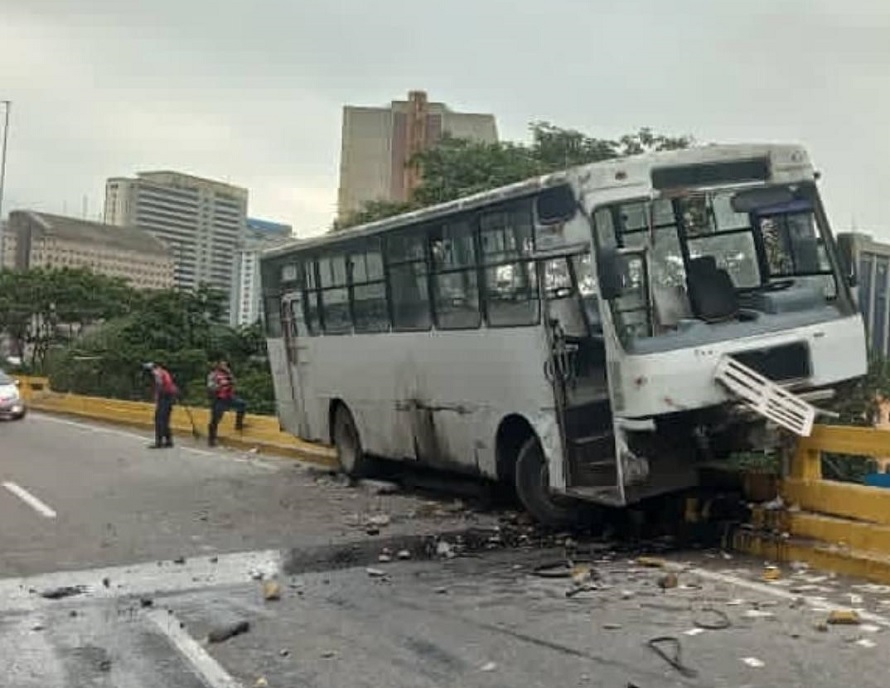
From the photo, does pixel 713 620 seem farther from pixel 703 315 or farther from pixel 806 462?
pixel 703 315

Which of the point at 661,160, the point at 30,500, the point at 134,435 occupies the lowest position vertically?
the point at 30,500

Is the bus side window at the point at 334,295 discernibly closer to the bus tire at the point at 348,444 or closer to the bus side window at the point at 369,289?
the bus side window at the point at 369,289

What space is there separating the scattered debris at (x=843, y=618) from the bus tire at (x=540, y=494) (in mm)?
3580

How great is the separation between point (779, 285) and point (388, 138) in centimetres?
3515

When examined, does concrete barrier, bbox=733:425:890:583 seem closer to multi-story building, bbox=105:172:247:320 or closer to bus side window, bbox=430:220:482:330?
bus side window, bbox=430:220:482:330

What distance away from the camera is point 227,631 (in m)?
6.85

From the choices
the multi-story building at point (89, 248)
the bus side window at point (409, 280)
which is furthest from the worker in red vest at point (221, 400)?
the multi-story building at point (89, 248)

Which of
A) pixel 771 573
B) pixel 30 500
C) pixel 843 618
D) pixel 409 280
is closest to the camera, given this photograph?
pixel 843 618

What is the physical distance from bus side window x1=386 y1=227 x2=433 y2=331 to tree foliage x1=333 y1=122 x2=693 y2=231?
1608cm

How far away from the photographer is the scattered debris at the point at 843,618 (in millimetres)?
6668

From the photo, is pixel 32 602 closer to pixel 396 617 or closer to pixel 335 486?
pixel 396 617

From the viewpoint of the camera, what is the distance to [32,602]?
7.92m

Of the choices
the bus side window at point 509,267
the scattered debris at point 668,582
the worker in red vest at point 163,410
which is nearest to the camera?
the scattered debris at point 668,582

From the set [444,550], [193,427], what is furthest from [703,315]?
[193,427]
